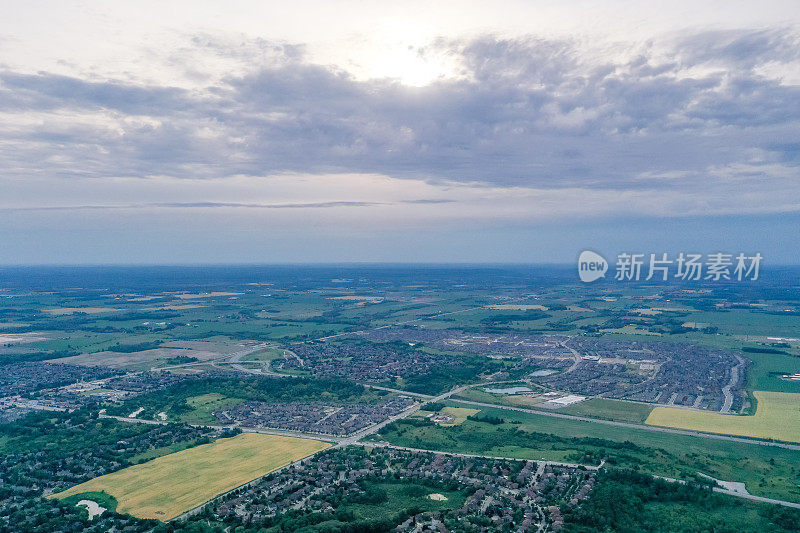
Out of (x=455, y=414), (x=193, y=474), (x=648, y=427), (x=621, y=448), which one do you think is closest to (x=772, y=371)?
(x=648, y=427)

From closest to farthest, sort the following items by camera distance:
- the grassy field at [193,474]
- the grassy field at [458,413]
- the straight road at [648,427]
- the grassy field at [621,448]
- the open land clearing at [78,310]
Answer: the grassy field at [193,474]
the grassy field at [621,448]
the straight road at [648,427]
the grassy field at [458,413]
the open land clearing at [78,310]

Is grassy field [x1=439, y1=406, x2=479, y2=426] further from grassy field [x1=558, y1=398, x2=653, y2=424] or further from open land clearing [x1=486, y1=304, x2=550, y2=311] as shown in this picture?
open land clearing [x1=486, y1=304, x2=550, y2=311]

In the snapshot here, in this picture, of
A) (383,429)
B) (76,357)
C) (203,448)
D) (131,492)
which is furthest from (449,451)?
(76,357)

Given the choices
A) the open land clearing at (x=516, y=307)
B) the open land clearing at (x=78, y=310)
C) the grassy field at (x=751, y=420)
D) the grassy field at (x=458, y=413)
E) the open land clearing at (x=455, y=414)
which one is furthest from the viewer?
the open land clearing at (x=516, y=307)

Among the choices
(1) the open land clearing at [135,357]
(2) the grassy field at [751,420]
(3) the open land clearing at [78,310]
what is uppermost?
(2) the grassy field at [751,420]

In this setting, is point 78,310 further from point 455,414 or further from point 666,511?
point 666,511

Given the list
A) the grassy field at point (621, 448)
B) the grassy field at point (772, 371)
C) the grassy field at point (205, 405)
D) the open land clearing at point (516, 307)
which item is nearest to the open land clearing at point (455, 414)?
the grassy field at point (621, 448)

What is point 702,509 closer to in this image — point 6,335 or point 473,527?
point 473,527

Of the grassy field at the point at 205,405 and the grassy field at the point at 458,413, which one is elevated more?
the grassy field at the point at 458,413

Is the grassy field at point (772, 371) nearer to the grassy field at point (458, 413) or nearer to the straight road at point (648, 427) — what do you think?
the straight road at point (648, 427)
